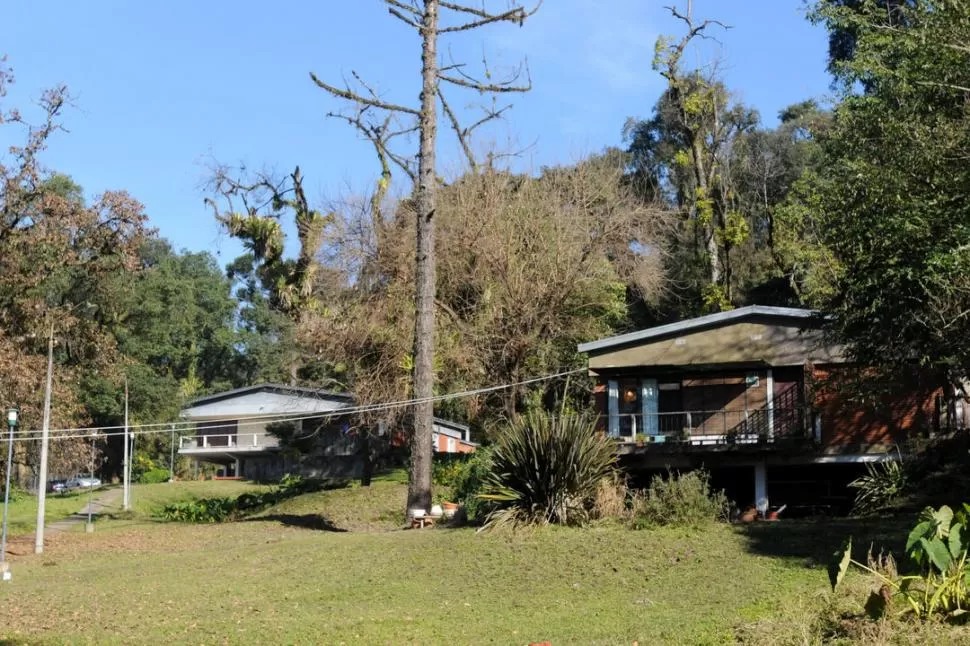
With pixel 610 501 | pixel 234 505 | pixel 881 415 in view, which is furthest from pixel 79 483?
pixel 610 501

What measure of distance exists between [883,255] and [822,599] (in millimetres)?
11025

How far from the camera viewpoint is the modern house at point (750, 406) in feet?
97.7

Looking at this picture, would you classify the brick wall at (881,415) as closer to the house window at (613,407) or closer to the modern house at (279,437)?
the house window at (613,407)

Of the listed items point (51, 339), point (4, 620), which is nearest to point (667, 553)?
point (4, 620)

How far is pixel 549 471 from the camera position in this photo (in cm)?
1916

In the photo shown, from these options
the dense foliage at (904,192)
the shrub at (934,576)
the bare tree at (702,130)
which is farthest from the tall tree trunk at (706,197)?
the shrub at (934,576)

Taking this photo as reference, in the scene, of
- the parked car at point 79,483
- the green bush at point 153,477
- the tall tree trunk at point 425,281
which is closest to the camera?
the tall tree trunk at point 425,281

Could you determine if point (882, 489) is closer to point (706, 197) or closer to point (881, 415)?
point (881, 415)

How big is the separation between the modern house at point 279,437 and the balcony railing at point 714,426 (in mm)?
10599

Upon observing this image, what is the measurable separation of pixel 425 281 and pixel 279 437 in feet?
78.2

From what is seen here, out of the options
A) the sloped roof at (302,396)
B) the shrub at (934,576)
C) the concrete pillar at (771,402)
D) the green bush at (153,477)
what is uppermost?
the sloped roof at (302,396)

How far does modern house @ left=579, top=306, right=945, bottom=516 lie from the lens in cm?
2978

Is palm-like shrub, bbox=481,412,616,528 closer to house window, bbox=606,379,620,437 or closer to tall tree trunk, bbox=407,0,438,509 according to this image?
tall tree trunk, bbox=407,0,438,509

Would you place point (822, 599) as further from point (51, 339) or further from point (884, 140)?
point (51, 339)
